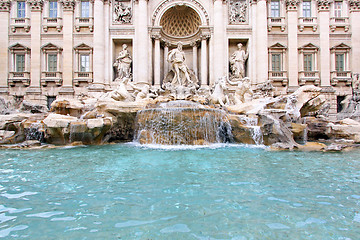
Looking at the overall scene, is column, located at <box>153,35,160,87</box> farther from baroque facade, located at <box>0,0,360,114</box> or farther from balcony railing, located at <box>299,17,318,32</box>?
balcony railing, located at <box>299,17,318,32</box>

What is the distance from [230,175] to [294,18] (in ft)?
55.9

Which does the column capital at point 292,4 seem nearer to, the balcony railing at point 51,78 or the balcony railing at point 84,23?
the balcony railing at point 84,23

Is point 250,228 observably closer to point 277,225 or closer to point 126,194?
point 277,225

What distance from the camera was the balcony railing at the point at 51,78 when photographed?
51.6 feet

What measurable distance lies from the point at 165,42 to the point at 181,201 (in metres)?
15.5

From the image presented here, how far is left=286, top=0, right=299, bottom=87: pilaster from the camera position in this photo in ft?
51.6

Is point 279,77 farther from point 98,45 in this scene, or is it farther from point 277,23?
point 98,45

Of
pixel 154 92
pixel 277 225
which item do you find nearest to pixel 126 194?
pixel 277 225

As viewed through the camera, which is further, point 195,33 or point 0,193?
point 195,33

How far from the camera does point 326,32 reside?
1583cm

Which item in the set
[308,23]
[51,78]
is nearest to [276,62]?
[308,23]

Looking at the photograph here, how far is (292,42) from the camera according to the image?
51.7ft

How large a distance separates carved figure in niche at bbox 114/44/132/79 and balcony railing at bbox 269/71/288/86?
1097 centimetres

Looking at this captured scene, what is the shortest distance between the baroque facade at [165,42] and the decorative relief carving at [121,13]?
0.07 metres
